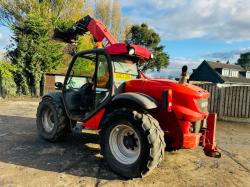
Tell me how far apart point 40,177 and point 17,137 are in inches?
119

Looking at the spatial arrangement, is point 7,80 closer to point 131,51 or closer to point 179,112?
point 131,51

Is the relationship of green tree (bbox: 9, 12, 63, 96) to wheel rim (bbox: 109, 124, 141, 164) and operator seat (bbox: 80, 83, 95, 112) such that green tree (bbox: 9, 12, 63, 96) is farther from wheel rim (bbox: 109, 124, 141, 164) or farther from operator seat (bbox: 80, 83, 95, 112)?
wheel rim (bbox: 109, 124, 141, 164)

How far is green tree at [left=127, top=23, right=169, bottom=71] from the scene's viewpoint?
40.3 metres

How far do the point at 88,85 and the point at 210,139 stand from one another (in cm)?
279

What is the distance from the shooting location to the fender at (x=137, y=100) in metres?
5.02

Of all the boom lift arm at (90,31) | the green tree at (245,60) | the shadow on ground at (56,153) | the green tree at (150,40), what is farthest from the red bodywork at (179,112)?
the green tree at (245,60)

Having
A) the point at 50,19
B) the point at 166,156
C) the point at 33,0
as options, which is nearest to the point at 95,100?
the point at 166,156

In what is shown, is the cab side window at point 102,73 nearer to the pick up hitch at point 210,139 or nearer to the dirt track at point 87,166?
the dirt track at point 87,166

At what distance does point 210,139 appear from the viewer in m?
5.61

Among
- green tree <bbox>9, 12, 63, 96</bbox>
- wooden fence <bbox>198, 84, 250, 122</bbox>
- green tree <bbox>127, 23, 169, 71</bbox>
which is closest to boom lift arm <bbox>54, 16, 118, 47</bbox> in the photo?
wooden fence <bbox>198, 84, 250, 122</bbox>

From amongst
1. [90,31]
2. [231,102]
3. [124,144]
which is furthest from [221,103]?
[124,144]

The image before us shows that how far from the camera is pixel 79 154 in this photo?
627 cm

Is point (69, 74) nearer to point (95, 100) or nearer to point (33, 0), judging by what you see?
point (95, 100)

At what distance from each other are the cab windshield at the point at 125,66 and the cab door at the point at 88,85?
0.18 metres
